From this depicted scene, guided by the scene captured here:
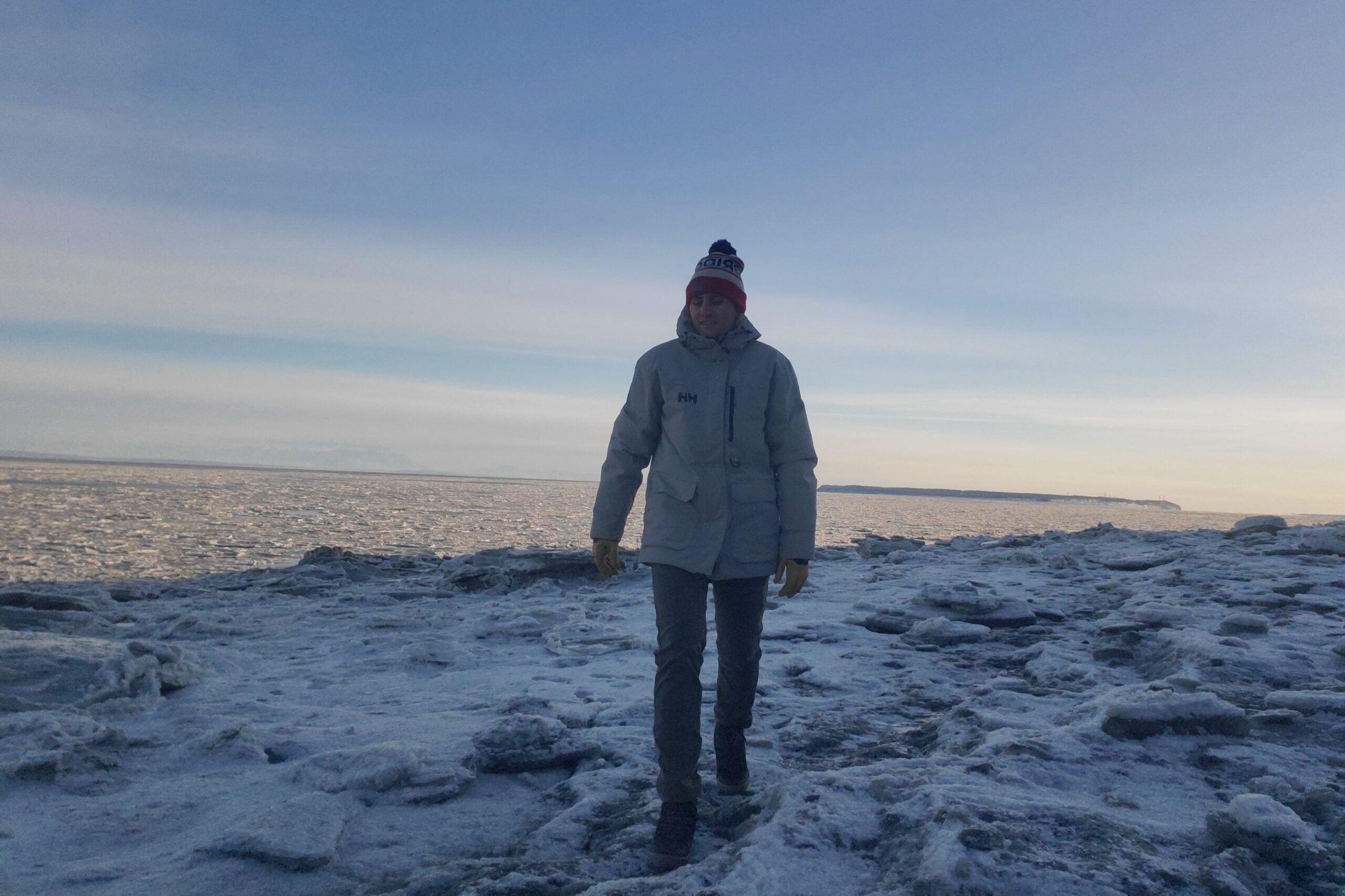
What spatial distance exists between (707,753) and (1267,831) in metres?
2.04

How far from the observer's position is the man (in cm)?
283

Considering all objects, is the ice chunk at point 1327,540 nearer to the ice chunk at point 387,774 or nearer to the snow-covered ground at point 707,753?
the snow-covered ground at point 707,753

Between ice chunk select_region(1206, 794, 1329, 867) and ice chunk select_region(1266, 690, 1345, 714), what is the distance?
132 centimetres

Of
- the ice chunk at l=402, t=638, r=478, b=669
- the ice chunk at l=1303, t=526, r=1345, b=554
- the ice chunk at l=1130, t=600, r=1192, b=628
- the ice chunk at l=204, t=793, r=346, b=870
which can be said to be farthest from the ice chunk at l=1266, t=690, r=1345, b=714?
the ice chunk at l=1303, t=526, r=1345, b=554

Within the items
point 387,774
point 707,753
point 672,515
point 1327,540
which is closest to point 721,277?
point 672,515

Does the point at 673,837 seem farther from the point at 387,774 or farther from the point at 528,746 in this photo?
the point at 387,774

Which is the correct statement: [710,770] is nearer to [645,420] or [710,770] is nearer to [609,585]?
[645,420]

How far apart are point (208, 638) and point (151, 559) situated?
6058 millimetres

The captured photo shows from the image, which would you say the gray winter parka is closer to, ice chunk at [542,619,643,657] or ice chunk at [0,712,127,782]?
ice chunk at [0,712,127,782]

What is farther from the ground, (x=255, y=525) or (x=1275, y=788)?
(x=1275, y=788)

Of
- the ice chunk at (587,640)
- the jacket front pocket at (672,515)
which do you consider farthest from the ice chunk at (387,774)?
the ice chunk at (587,640)

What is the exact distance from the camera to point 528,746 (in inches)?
135

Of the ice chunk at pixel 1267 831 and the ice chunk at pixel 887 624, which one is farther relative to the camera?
the ice chunk at pixel 887 624

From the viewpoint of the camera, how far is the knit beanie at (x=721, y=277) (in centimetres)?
302
